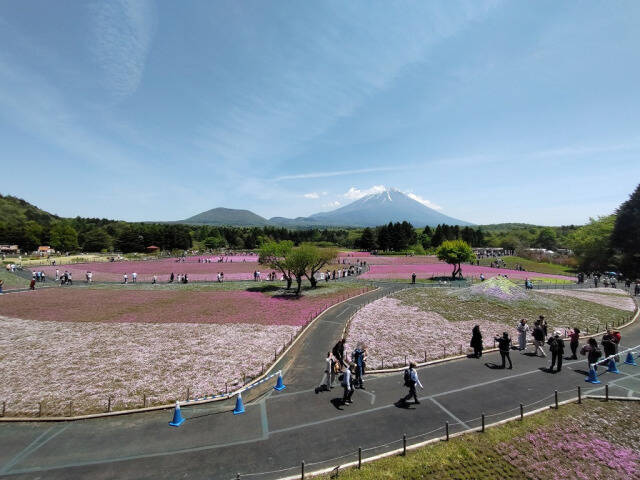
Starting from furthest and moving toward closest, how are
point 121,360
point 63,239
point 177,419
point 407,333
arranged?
point 63,239 → point 407,333 → point 121,360 → point 177,419

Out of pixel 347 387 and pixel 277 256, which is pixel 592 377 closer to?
pixel 347 387

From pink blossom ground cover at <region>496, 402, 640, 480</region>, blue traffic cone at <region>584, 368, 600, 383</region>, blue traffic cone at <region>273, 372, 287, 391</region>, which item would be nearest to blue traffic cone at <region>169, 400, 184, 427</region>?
blue traffic cone at <region>273, 372, 287, 391</region>

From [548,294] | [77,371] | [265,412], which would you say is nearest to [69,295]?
[77,371]

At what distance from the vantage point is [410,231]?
369 ft

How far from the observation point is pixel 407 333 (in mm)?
22969

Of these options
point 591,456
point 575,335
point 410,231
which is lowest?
point 591,456

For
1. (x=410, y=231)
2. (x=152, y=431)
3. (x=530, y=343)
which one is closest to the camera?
(x=152, y=431)

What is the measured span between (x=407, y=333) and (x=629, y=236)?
7244cm

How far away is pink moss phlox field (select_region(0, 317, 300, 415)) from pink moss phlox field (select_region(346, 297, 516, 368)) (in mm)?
5977

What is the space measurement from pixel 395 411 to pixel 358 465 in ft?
11.9

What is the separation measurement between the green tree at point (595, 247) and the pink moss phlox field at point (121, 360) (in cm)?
8011

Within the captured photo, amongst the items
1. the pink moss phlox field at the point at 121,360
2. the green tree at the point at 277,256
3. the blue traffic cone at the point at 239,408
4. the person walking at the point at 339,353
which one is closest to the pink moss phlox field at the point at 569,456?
the person walking at the point at 339,353

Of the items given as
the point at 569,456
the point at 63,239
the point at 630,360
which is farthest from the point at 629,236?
the point at 63,239

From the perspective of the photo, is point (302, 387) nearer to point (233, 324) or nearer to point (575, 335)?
point (233, 324)
